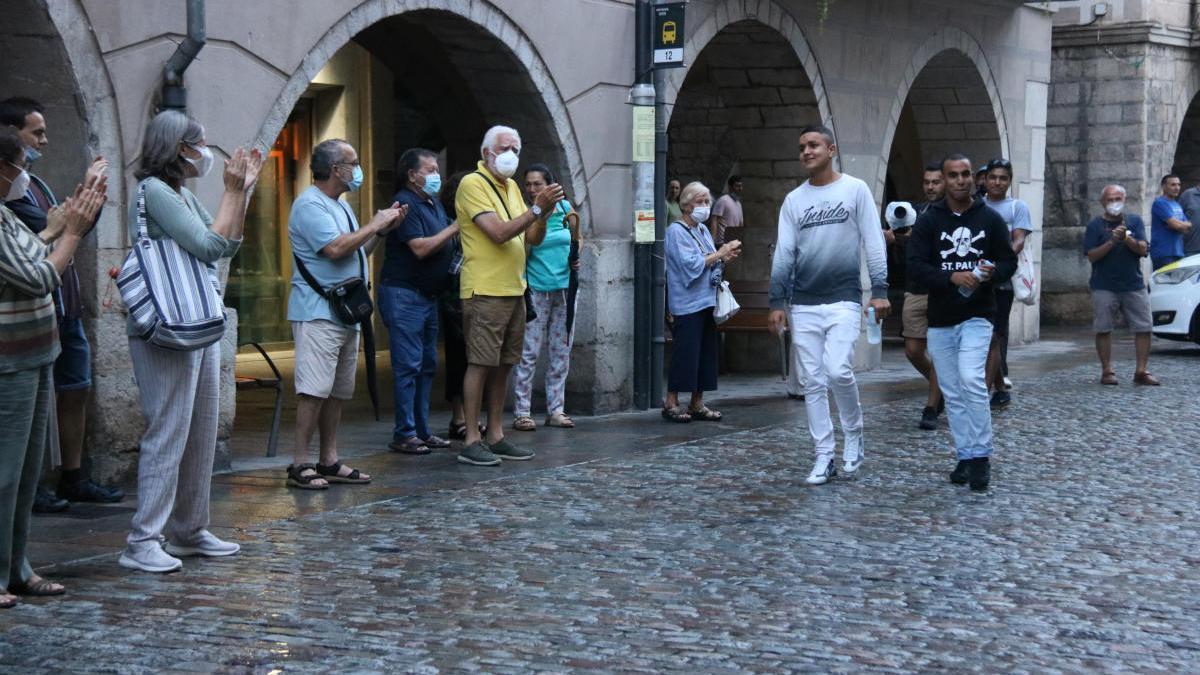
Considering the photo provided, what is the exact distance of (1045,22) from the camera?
19.2m

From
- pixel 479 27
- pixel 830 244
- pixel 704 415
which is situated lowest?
pixel 704 415

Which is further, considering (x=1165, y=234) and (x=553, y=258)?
(x=1165, y=234)

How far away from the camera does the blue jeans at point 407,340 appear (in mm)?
9523

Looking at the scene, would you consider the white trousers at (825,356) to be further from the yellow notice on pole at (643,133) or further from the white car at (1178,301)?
the white car at (1178,301)

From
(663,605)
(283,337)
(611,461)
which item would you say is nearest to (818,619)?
(663,605)

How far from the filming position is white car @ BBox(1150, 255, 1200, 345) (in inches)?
663

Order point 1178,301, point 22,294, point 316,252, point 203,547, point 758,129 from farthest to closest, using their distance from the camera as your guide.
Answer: point 1178,301, point 758,129, point 316,252, point 203,547, point 22,294

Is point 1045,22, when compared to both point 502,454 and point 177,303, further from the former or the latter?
point 177,303

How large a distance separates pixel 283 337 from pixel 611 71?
6449 millimetres

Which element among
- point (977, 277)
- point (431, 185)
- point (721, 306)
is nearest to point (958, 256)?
point (977, 277)

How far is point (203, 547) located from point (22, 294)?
4.44ft

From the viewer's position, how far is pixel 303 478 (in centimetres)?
830

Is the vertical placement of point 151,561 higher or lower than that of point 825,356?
lower

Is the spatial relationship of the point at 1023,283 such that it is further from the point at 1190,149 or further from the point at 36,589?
the point at 1190,149
